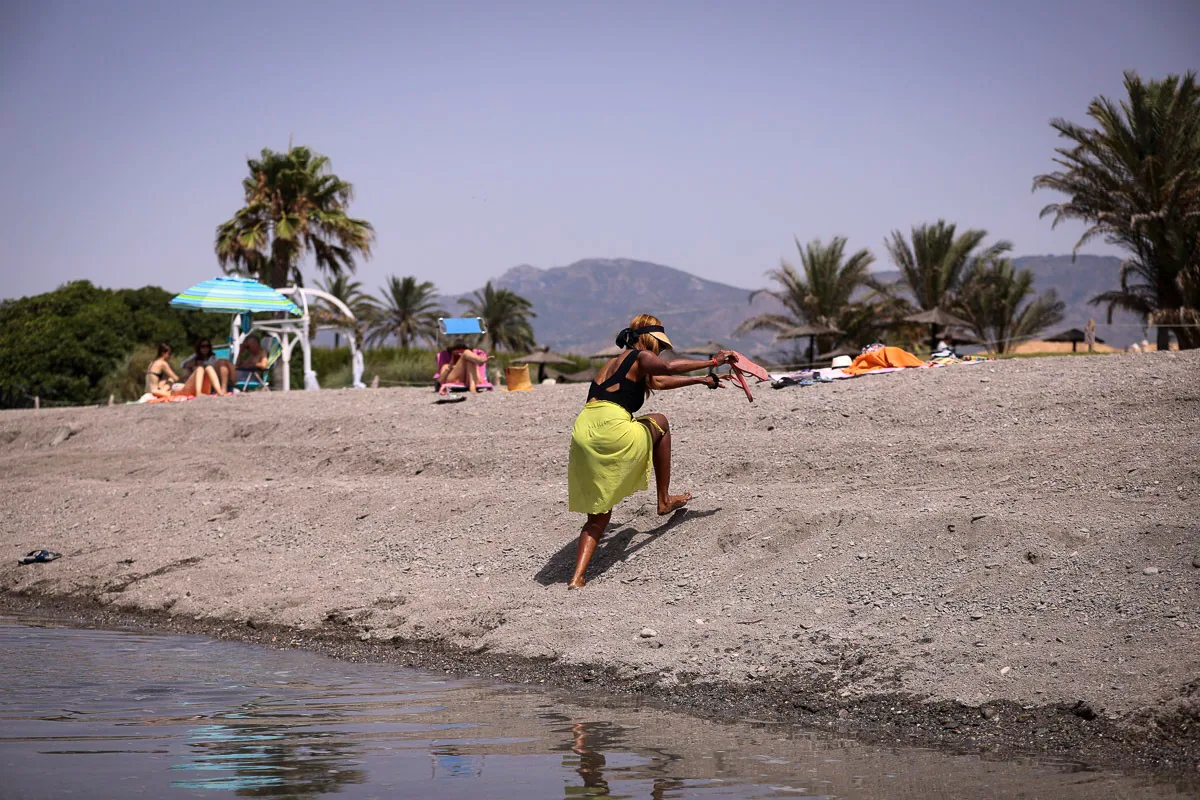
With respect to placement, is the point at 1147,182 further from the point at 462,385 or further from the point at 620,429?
the point at 620,429

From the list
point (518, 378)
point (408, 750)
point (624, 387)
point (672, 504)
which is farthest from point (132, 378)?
point (408, 750)

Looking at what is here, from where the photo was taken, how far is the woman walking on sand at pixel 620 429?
7.88 meters

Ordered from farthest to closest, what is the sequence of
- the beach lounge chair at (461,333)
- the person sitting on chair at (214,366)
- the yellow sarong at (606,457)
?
the person sitting on chair at (214,366) < the beach lounge chair at (461,333) < the yellow sarong at (606,457)

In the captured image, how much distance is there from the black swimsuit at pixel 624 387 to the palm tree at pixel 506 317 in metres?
53.6

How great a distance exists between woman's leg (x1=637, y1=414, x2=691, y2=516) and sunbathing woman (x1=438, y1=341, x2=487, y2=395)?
8.95m

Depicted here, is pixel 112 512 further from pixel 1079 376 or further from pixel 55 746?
pixel 1079 376

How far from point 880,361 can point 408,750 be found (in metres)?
10.5

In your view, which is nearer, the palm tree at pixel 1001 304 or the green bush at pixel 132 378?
the green bush at pixel 132 378

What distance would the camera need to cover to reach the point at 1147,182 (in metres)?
27.6

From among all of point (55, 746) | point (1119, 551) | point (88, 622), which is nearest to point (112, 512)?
point (88, 622)

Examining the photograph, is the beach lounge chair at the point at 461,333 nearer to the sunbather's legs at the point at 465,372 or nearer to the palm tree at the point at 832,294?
the sunbather's legs at the point at 465,372

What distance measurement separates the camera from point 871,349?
1469 cm

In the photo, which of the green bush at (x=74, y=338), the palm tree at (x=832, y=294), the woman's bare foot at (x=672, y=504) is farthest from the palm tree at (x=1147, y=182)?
the green bush at (x=74, y=338)

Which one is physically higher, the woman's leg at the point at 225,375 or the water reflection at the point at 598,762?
the woman's leg at the point at 225,375
